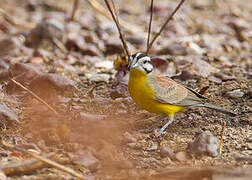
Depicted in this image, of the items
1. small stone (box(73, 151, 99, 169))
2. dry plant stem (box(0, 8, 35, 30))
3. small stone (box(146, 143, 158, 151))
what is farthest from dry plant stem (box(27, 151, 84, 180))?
dry plant stem (box(0, 8, 35, 30))

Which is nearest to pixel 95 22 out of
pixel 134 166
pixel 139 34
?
pixel 139 34

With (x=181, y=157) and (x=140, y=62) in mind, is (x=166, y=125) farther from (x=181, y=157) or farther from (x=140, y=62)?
(x=181, y=157)

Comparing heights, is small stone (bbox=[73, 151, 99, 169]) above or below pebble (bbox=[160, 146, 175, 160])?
below

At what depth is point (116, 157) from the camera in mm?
4660

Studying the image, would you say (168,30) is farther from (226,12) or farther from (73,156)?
(73,156)

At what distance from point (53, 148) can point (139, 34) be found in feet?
16.0

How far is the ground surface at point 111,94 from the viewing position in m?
4.54

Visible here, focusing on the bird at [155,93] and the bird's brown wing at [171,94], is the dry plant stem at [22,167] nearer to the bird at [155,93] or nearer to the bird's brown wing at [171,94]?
the bird at [155,93]

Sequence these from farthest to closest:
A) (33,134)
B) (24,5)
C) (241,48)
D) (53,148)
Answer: (24,5) → (241,48) → (33,134) → (53,148)

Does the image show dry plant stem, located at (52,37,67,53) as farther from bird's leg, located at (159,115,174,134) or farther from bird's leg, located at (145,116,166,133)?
bird's leg, located at (159,115,174,134)

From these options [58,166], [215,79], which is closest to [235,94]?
[215,79]

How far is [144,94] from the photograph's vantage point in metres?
5.54

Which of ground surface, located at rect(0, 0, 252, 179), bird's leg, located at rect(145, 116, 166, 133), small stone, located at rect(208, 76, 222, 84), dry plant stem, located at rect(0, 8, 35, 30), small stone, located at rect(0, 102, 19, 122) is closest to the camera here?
ground surface, located at rect(0, 0, 252, 179)

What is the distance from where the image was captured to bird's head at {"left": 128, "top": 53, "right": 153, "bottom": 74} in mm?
5535
